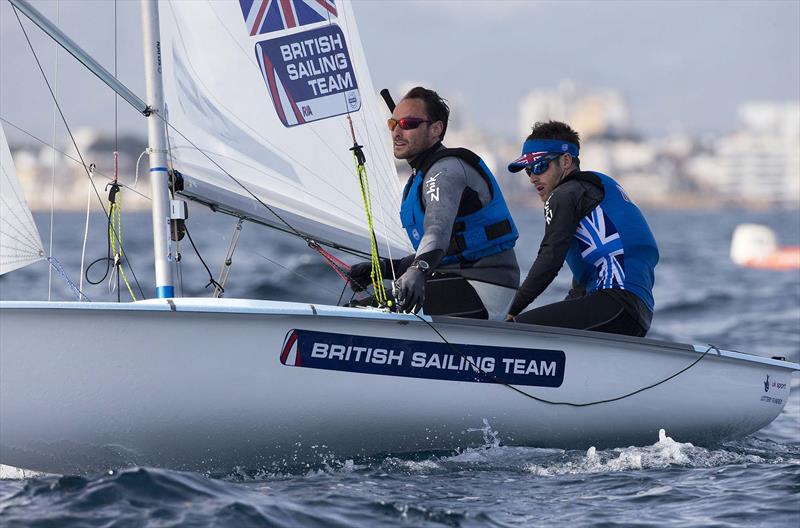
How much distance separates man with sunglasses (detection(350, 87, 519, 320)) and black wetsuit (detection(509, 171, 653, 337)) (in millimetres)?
129

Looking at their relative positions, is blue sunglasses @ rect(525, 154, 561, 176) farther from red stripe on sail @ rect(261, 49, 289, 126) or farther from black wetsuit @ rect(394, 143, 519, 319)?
red stripe on sail @ rect(261, 49, 289, 126)

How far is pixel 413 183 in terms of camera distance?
4.70 metres

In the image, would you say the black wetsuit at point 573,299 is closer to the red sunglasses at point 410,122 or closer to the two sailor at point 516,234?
the two sailor at point 516,234


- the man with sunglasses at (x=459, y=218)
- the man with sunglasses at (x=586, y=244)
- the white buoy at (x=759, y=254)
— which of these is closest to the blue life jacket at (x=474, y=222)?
the man with sunglasses at (x=459, y=218)

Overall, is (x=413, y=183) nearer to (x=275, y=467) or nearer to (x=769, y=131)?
(x=275, y=467)

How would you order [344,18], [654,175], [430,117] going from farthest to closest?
[654,175]
[344,18]
[430,117]

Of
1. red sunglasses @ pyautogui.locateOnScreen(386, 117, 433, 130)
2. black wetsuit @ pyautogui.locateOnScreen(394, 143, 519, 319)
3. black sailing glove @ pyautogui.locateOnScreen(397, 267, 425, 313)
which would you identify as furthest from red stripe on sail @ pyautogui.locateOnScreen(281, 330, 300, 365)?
red sunglasses @ pyautogui.locateOnScreen(386, 117, 433, 130)

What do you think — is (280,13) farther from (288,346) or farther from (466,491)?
(466,491)

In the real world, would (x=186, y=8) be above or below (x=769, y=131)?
below

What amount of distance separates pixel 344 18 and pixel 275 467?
1.93 metres

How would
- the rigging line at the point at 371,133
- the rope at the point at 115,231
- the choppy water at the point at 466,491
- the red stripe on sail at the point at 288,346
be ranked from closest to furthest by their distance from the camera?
the choppy water at the point at 466,491, the red stripe on sail at the point at 288,346, the rope at the point at 115,231, the rigging line at the point at 371,133

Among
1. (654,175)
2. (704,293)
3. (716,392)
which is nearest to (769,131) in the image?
(654,175)

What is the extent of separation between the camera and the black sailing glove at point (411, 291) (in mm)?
4129

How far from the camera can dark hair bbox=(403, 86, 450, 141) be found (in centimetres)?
466
